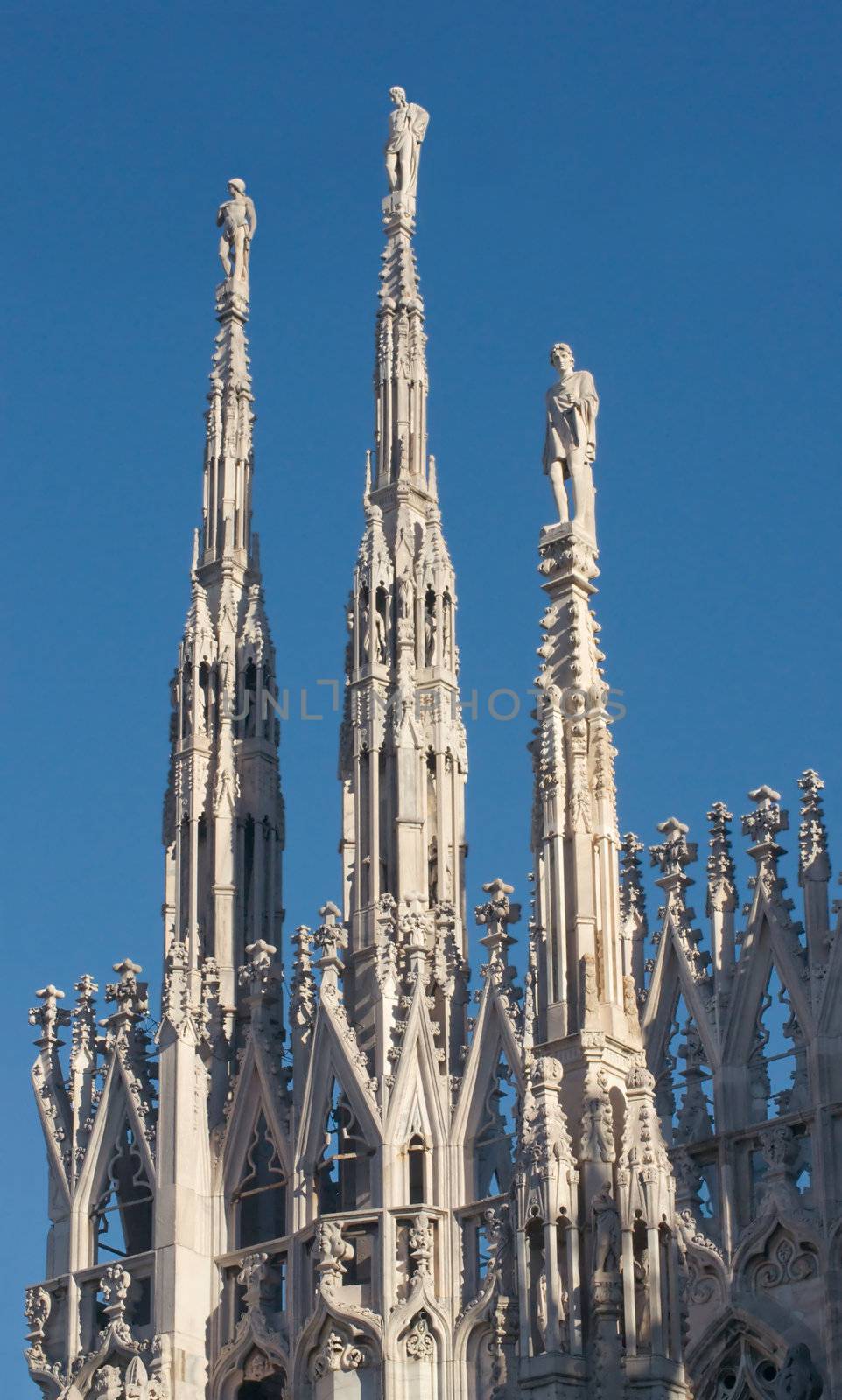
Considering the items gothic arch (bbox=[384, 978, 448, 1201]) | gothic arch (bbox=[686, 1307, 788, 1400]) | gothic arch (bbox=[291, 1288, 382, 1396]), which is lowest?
gothic arch (bbox=[686, 1307, 788, 1400])

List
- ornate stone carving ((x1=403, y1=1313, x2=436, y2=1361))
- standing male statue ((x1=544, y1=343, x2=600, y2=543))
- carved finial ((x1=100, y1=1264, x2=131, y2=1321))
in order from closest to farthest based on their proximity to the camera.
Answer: standing male statue ((x1=544, y1=343, x2=600, y2=543)) < ornate stone carving ((x1=403, y1=1313, x2=436, y2=1361)) < carved finial ((x1=100, y1=1264, x2=131, y2=1321))

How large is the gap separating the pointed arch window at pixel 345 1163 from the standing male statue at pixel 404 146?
39.7ft

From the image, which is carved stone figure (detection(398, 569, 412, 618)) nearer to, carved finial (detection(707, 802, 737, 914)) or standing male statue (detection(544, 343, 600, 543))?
carved finial (detection(707, 802, 737, 914))

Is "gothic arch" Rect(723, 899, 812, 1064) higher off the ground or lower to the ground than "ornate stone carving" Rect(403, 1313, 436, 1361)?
higher

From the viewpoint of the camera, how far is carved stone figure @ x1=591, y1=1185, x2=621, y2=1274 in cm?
1648

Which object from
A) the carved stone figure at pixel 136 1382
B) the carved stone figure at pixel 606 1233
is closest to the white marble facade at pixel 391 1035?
the carved stone figure at pixel 136 1382

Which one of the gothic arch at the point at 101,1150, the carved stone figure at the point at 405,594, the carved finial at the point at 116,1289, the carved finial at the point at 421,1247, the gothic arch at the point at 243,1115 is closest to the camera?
the carved finial at the point at 421,1247

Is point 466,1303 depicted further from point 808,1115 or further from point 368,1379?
point 808,1115

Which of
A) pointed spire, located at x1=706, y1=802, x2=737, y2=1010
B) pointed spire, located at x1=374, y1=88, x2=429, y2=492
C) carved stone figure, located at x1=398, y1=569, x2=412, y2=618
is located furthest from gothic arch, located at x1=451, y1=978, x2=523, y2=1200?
pointed spire, located at x1=374, y1=88, x2=429, y2=492

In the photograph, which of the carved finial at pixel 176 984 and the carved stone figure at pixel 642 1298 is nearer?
the carved stone figure at pixel 642 1298

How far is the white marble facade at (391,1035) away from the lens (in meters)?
24.5

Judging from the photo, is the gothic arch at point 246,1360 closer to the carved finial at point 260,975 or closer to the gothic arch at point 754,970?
the carved finial at point 260,975

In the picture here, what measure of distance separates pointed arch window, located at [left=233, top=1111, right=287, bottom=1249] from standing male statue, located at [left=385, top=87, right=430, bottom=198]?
39.7 feet

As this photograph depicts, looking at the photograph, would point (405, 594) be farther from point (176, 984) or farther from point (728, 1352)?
point (728, 1352)
